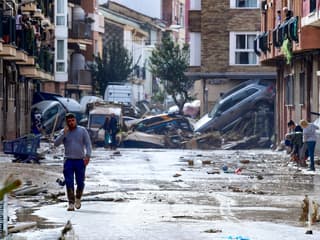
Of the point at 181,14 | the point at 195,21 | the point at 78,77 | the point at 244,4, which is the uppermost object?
the point at 181,14

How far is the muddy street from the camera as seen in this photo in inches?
564

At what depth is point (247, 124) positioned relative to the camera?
184 feet

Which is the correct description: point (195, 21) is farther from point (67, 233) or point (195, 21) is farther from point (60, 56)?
point (67, 233)

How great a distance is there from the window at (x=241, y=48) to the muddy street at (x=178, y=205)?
33303 mm

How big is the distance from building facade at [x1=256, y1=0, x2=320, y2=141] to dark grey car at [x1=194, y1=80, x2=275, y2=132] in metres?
2.15

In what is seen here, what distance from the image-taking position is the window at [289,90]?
48.0 meters

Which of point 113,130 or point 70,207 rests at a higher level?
point 113,130

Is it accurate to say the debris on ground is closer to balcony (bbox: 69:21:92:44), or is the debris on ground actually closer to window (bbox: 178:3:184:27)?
balcony (bbox: 69:21:92:44)

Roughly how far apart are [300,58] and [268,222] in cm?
2982

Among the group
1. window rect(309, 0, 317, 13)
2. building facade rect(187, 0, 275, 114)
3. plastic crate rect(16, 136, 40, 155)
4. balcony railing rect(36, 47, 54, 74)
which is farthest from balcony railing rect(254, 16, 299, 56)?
balcony railing rect(36, 47, 54, 74)

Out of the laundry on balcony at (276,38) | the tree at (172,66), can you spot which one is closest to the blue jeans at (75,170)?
the laundry on balcony at (276,38)

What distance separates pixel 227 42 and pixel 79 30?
1825 cm

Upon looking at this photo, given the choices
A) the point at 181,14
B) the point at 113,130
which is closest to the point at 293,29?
the point at 113,130

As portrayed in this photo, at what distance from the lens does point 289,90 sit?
49094mm
